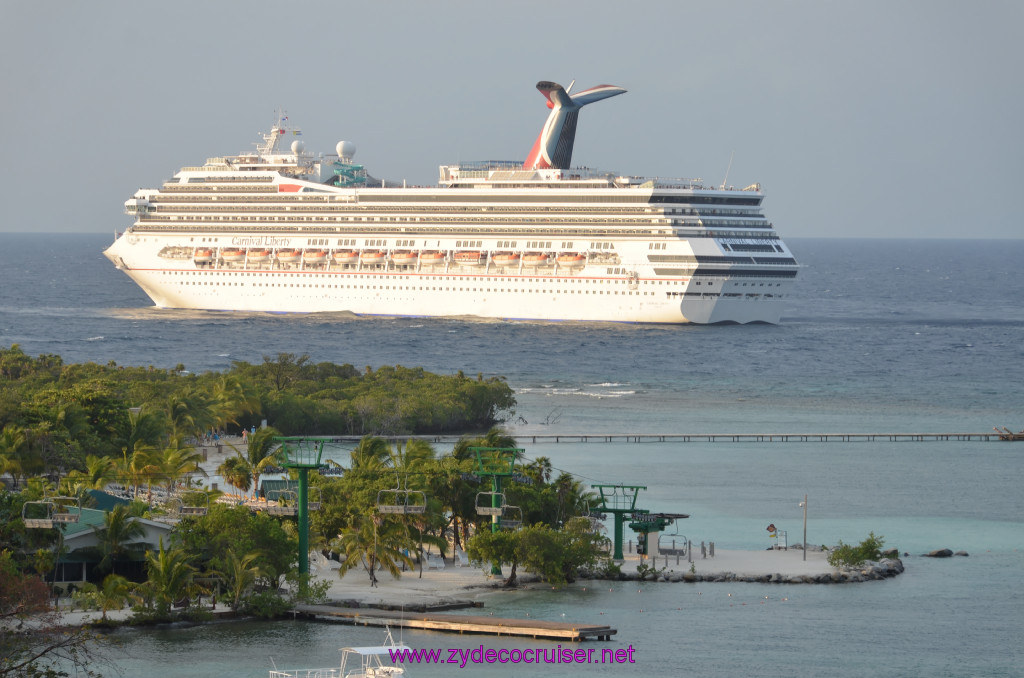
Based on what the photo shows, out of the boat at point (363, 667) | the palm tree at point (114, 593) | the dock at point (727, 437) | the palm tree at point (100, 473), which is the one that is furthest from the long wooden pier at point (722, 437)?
the boat at point (363, 667)

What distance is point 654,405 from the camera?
81.8 m

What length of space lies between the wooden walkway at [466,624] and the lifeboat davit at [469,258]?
79.0 meters

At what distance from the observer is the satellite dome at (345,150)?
131 meters

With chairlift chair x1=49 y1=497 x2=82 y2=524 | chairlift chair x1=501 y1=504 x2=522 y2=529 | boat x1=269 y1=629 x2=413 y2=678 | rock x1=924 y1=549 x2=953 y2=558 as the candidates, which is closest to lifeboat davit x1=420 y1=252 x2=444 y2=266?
chairlift chair x1=501 y1=504 x2=522 y2=529

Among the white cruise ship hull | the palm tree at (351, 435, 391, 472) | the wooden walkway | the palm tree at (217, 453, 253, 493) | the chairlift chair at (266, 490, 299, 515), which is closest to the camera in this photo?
the wooden walkway

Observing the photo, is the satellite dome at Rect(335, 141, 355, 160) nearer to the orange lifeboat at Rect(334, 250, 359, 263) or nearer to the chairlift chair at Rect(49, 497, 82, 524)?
the orange lifeboat at Rect(334, 250, 359, 263)

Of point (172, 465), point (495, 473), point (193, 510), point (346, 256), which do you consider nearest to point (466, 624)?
point (193, 510)

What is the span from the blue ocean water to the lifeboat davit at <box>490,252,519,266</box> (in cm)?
447

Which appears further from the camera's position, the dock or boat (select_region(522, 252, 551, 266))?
boat (select_region(522, 252, 551, 266))

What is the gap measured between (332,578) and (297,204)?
8451cm

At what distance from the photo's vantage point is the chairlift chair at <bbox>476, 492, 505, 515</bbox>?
44.0 meters

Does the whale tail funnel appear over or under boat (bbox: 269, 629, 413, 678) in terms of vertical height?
over

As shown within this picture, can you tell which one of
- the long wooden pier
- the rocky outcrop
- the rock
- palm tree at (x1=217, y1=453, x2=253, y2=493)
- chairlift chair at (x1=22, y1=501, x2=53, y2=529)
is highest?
the long wooden pier

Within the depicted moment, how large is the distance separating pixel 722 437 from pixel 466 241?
49.9 m
